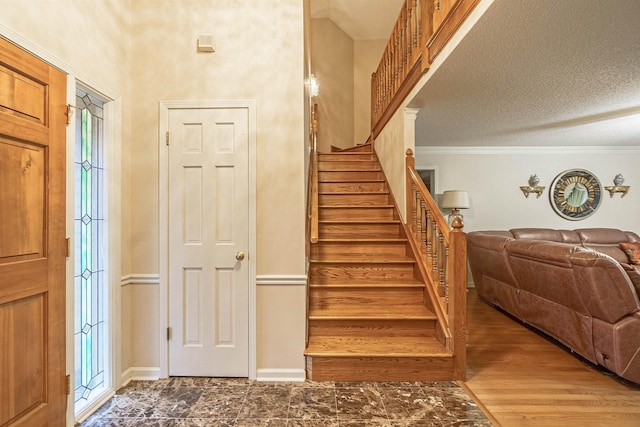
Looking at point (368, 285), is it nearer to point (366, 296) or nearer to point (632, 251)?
point (366, 296)

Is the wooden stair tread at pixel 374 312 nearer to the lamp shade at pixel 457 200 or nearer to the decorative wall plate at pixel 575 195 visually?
the lamp shade at pixel 457 200

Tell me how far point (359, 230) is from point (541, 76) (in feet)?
7.45

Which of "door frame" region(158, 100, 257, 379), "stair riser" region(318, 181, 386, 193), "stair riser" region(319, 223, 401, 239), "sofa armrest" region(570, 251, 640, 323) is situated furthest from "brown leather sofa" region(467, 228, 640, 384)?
"door frame" region(158, 100, 257, 379)

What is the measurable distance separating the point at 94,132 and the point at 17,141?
665mm

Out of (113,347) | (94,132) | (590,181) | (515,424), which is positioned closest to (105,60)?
(94,132)

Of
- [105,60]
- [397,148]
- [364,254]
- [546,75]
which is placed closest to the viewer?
[105,60]

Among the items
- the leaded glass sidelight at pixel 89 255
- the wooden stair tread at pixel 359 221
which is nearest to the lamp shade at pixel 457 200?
the wooden stair tread at pixel 359 221

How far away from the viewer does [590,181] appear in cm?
538

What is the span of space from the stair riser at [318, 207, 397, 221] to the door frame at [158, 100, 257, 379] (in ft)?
5.54

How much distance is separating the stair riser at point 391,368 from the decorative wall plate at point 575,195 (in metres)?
4.54

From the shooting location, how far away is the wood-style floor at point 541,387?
1.93 metres

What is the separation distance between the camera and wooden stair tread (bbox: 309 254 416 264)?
3.21 m

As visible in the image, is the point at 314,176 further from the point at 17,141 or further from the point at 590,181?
the point at 590,181

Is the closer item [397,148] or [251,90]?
[251,90]
